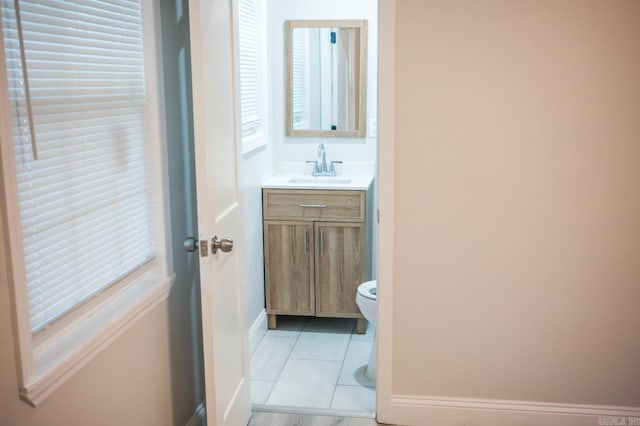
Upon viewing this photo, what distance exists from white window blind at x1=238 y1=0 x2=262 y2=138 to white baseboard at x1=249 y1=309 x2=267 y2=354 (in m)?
1.08

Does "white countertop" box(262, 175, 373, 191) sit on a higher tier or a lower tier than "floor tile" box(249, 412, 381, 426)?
higher

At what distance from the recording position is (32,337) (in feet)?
5.65

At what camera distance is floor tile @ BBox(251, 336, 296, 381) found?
3.54 m

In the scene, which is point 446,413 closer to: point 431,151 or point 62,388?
point 431,151

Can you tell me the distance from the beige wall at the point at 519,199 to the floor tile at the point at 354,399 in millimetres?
335

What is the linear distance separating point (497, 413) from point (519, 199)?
92 cm

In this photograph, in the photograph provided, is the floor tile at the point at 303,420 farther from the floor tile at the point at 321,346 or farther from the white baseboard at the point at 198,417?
the floor tile at the point at 321,346

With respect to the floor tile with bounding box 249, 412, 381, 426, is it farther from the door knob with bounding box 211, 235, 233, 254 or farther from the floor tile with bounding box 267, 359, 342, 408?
the door knob with bounding box 211, 235, 233, 254

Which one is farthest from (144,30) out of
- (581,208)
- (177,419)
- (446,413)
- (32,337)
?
(446,413)

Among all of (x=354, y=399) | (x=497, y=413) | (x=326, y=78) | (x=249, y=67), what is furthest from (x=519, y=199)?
(x=326, y=78)

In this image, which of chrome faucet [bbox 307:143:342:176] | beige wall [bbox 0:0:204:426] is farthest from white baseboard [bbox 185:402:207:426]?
chrome faucet [bbox 307:143:342:176]

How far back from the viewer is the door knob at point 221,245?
7.84 ft

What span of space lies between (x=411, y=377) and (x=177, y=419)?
3.29 feet

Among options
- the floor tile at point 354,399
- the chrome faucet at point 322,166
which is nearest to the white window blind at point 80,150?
the floor tile at point 354,399
